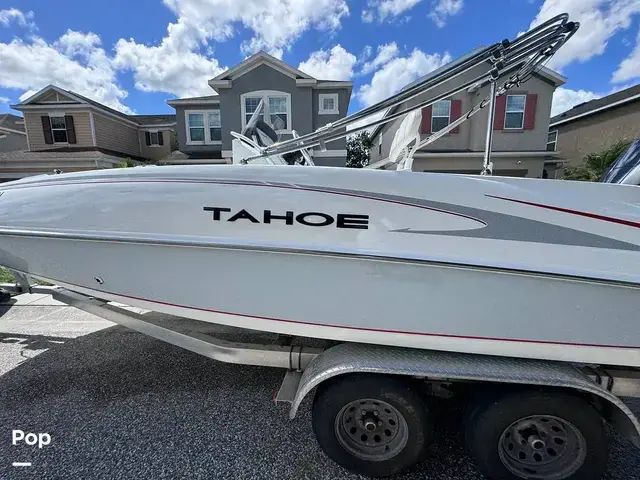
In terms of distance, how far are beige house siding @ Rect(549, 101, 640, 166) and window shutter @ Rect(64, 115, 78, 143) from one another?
23.0 meters

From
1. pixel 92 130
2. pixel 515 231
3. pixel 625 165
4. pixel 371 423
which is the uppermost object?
pixel 92 130

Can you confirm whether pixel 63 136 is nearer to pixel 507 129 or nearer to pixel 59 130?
pixel 59 130

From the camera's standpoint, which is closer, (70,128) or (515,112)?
(515,112)

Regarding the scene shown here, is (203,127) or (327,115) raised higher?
(327,115)

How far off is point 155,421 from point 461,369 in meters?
2.29

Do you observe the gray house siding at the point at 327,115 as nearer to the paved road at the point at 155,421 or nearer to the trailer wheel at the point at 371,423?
the paved road at the point at 155,421

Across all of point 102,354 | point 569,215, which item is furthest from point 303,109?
point 569,215

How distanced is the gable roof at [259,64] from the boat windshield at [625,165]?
11946 millimetres

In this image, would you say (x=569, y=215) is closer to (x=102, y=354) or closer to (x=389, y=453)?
(x=389, y=453)

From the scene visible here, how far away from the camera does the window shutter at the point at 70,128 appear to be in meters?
16.0

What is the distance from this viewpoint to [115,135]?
1741 cm

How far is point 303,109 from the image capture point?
522 inches

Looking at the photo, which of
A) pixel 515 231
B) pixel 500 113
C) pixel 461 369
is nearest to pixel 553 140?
pixel 500 113

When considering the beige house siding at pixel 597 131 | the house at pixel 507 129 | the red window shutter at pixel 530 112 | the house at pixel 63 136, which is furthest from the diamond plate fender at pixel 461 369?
the house at pixel 63 136
